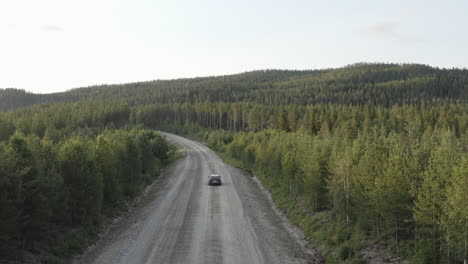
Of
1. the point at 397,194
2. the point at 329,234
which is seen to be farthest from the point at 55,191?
the point at 397,194

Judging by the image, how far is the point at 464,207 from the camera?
13.8 metres

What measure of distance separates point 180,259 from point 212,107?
5907 inches

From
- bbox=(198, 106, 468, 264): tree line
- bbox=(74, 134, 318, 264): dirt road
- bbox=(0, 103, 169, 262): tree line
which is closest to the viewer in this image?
bbox=(198, 106, 468, 264): tree line

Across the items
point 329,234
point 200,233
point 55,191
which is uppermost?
point 55,191

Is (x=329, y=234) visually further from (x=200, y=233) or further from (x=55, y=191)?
(x=55, y=191)

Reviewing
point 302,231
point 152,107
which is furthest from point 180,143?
point 302,231

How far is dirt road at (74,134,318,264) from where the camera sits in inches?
790

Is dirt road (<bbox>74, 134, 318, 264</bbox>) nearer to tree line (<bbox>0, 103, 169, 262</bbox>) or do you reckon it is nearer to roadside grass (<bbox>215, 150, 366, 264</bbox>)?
roadside grass (<bbox>215, 150, 366, 264</bbox>)

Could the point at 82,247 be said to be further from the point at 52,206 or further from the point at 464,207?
the point at 464,207

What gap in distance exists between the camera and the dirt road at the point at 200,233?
2006cm

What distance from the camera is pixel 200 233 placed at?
79.5 feet

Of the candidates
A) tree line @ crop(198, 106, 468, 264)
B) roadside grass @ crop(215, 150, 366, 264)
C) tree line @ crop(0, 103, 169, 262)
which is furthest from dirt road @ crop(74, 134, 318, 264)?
tree line @ crop(198, 106, 468, 264)

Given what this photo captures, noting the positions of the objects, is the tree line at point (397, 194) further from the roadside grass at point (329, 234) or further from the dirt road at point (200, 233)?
the dirt road at point (200, 233)

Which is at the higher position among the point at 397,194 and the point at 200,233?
the point at 397,194
